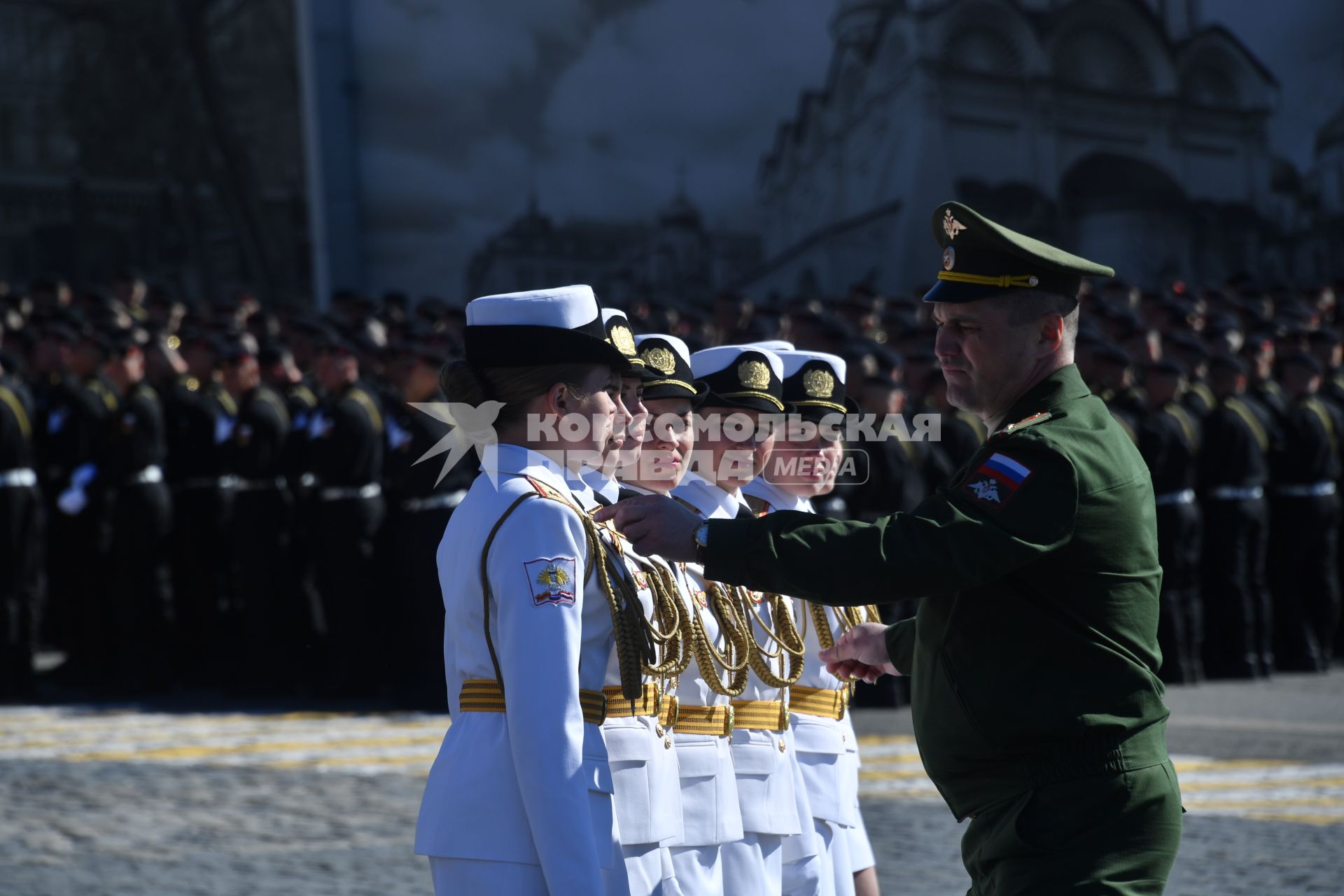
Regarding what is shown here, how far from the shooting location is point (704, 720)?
13.4 ft

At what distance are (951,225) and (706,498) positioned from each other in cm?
146

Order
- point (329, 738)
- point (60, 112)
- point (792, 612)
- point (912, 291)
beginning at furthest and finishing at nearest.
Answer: point (60, 112)
point (912, 291)
point (329, 738)
point (792, 612)

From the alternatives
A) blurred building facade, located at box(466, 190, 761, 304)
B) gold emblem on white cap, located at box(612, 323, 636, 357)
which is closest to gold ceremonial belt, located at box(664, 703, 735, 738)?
gold emblem on white cap, located at box(612, 323, 636, 357)

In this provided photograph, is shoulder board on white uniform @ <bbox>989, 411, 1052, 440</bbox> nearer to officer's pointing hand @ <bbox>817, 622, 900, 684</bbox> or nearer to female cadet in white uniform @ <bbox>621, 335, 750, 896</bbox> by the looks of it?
officer's pointing hand @ <bbox>817, 622, 900, 684</bbox>

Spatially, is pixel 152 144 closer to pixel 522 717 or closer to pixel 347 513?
pixel 347 513

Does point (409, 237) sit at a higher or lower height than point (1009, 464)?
higher

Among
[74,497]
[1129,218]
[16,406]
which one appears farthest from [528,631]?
[1129,218]

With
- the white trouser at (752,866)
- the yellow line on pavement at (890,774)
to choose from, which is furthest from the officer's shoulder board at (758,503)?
the yellow line on pavement at (890,774)

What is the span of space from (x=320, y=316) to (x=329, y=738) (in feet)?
19.6

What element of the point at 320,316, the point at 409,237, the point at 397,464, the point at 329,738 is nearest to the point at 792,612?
the point at 329,738

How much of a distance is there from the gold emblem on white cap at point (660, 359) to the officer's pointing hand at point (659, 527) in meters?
1.05

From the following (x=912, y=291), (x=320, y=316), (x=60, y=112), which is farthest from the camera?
(x=60, y=112)

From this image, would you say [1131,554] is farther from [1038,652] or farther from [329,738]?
[329,738]

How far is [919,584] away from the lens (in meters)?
3.04
